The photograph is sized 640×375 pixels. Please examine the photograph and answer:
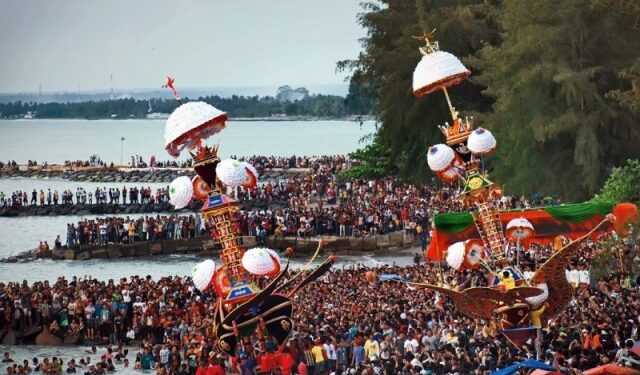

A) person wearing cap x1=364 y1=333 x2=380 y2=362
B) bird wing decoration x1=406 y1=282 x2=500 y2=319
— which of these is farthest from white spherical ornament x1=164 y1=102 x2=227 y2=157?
person wearing cap x1=364 y1=333 x2=380 y2=362

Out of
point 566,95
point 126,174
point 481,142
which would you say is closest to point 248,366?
point 481,142

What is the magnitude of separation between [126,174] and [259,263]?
7771 centimetres

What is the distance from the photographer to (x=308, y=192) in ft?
239

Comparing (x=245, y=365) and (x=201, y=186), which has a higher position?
(x=201, y=186)

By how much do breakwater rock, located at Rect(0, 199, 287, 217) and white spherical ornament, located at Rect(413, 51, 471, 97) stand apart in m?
40.1

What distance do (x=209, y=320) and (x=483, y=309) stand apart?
9030mm

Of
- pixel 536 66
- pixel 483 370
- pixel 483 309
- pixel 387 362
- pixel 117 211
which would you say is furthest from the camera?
pixel 117 211

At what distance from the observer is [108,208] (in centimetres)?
7825

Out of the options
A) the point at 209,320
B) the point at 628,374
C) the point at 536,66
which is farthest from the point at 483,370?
the point at 536,66

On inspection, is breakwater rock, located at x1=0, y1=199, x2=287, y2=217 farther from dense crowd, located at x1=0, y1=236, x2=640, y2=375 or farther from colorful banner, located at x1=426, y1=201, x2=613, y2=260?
colorful banner, located at x1=426, y1=201, x2=613, y2=260

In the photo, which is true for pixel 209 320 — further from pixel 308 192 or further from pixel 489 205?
pixel 308 192

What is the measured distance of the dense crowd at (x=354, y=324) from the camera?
2628 centimetres

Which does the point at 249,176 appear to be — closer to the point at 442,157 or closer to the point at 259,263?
the point at 259,263

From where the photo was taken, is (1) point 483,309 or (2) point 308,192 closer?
(1) point 483,309
